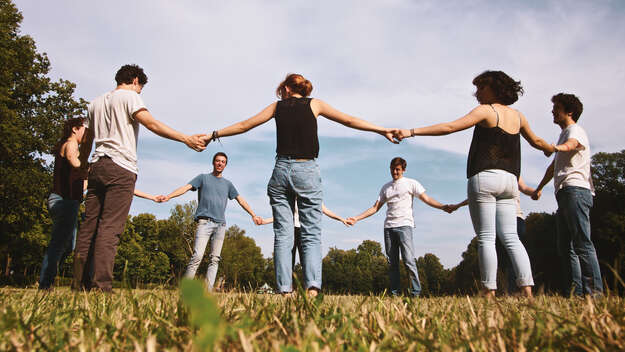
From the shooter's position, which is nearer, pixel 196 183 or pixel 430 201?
Answer: pixel 430 201

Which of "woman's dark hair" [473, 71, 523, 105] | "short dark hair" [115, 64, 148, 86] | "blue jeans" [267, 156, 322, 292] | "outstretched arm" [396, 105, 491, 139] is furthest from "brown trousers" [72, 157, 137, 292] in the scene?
"woman's dark hair" [473, 71, 523, 105]

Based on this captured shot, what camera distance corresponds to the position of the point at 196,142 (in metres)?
5.75

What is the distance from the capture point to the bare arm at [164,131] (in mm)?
5031

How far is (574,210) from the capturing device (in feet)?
18.6

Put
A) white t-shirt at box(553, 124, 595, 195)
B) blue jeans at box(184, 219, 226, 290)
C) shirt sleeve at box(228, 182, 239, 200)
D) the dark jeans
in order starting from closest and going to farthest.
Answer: white t-shirt at box(553, 124, 595, 195) < the dark jeans < blue jeans at box(184, 219, 226, 290) < shirt sleeve at box(228, 182, 239, 200)

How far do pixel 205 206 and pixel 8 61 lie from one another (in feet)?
58.6

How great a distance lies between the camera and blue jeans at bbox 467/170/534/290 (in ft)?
16.1

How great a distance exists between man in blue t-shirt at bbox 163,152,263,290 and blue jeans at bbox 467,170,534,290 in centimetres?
559

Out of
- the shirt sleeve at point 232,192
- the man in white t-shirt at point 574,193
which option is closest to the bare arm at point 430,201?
the man in white t-shirt at point 574,193

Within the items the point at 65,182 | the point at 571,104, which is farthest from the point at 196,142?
the point at 571,104

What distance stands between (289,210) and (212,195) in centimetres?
458

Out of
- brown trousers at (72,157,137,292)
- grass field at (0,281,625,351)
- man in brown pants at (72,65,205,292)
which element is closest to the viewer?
grass field at (0,281,625,351)

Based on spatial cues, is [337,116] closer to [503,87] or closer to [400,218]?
[503,87]

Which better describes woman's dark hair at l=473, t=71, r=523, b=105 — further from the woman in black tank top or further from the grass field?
the woman in black tank top
